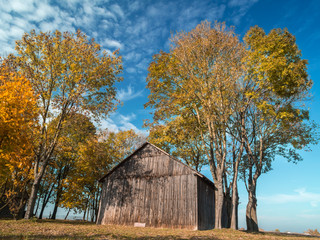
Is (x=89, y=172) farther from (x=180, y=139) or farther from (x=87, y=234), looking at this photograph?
(x=87, y=234)

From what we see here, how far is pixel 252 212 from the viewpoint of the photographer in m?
20.8

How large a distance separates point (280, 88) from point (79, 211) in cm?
2808

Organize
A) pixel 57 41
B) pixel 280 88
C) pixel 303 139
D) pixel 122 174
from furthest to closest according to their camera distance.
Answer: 1. pixel 122 174
2. pixel 303 139
3. pixel 57 41
4. pixel 280 88

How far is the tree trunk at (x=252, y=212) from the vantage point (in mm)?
20453

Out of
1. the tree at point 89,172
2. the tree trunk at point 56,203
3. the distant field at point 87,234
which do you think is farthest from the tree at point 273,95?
the tree trunk at point 56,203

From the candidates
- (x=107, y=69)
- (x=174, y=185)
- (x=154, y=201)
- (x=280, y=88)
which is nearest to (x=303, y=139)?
(x=280, y=88)

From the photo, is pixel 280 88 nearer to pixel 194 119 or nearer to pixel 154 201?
pixel 194 119

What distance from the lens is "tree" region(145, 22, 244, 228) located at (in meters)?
19.8

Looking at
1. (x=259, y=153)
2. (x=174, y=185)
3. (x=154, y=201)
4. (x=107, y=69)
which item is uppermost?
(x=107, y=69)

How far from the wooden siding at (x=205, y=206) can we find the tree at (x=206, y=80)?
1522mm

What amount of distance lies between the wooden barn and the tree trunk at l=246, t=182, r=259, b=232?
3.73m

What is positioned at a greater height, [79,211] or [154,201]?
[154,201]

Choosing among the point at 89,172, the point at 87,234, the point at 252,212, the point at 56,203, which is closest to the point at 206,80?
the point at 252,212

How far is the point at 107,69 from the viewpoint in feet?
72.7
